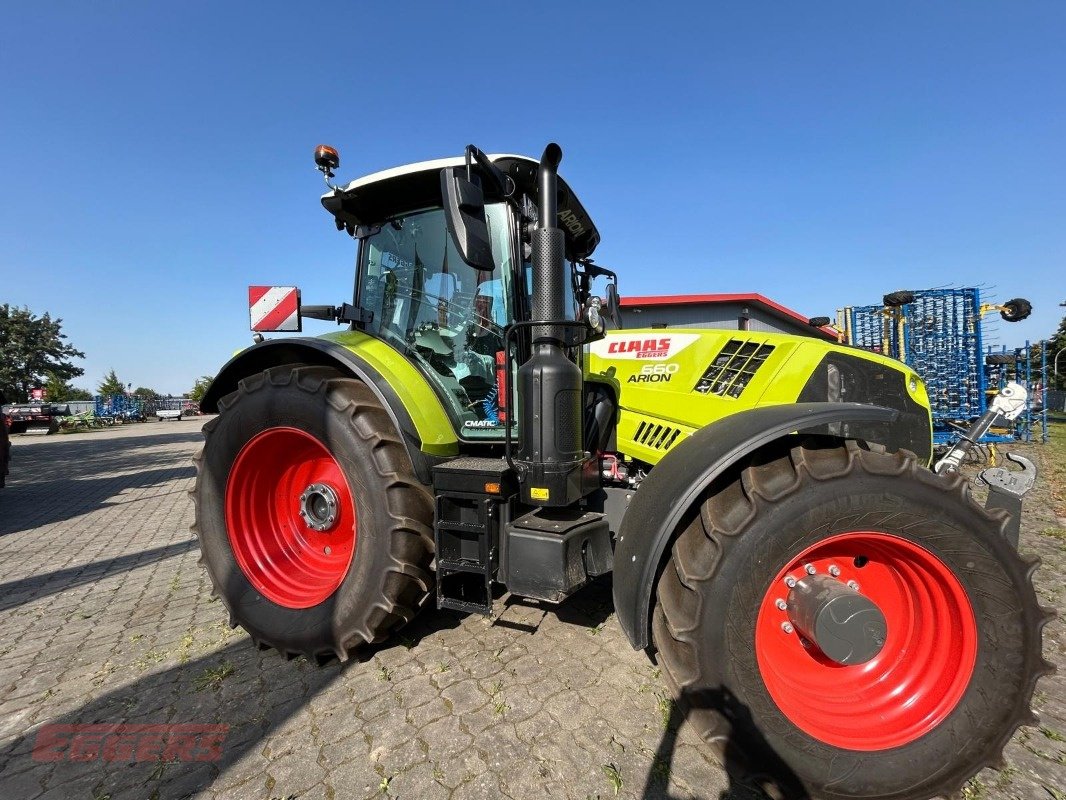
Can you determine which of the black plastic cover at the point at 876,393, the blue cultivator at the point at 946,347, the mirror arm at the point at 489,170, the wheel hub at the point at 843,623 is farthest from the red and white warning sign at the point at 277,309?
the blue cultivator at the point at 946,347

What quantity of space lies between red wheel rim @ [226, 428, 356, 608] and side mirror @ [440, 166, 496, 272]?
143 cm

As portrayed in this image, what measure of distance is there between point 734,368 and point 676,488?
101cm

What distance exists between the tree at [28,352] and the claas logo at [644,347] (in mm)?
42572

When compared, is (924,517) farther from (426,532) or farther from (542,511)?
(426,532)

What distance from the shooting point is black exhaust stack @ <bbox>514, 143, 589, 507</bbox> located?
6.73ft

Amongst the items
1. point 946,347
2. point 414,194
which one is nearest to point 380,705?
point 414,194

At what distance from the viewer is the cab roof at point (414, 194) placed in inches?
94.5

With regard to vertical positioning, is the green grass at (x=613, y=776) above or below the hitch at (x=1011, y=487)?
below

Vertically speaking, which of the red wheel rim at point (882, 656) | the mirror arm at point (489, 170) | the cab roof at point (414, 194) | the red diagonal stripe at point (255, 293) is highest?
the cab roof at point (414, 194)

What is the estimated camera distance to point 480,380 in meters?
2.67

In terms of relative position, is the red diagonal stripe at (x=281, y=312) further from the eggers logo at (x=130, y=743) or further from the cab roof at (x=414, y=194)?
the eggers logo at (x=130, y=743)

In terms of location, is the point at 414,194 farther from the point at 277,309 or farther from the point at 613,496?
the point at 613,496

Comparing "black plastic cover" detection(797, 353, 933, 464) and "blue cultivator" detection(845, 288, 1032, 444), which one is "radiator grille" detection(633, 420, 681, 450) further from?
"blue cultivator" detection(845, 288, 1032, 444)

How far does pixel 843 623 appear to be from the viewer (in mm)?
1656
